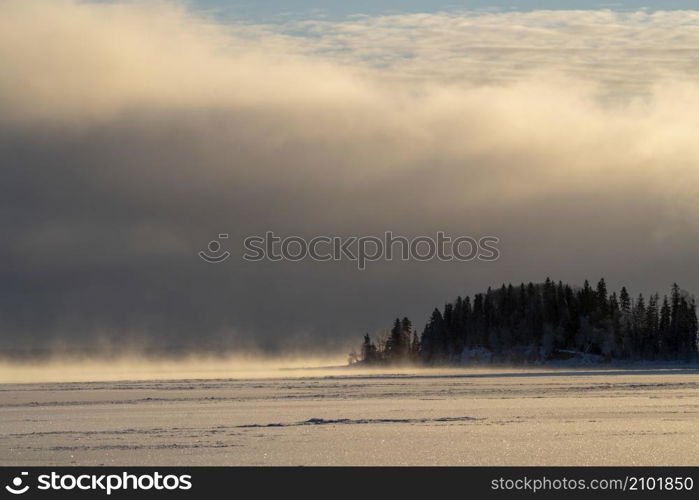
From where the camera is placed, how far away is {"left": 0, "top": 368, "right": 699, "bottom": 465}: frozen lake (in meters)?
35.8

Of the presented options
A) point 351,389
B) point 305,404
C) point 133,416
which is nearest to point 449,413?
point 305,404

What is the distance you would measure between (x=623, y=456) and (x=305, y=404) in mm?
29092

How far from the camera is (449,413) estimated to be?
5328cm

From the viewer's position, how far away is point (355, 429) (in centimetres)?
4459

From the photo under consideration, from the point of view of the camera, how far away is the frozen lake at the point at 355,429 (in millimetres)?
35750

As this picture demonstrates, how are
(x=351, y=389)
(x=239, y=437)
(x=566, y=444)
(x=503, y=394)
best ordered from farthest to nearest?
(x=351, y=389) → (x=503, y=394) → (x=239, y=437) → (x=566, y=444)

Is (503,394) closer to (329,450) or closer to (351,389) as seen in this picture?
(351,389)

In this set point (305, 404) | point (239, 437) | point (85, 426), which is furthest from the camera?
point (305, 404)

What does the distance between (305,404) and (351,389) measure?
2022cm

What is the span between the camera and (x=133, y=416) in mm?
53125

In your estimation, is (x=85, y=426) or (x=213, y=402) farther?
(x=213, y=402)
